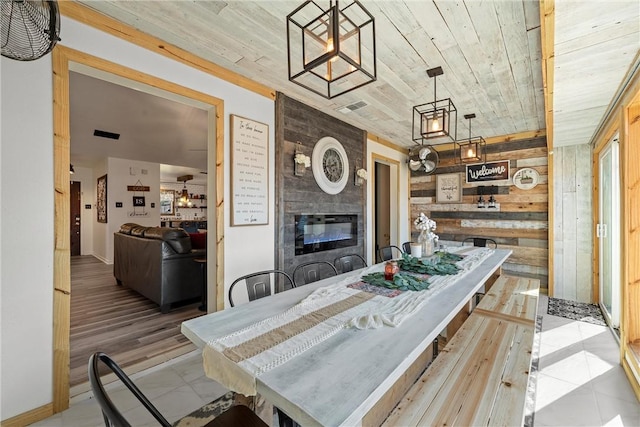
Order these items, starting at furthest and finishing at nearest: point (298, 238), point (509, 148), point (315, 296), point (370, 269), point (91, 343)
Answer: point (509, 148) < point (298, 238) < point (91, 343) < point (370, 269) < point (315, 296)

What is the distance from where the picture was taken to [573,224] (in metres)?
4.11

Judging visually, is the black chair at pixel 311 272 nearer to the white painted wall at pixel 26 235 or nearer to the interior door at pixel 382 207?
the white painted wall at pixel 26 235

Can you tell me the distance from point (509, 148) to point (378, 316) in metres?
4.69

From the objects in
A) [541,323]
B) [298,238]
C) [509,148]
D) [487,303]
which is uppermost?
[509,148]

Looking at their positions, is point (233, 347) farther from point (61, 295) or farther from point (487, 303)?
point (487, 303)

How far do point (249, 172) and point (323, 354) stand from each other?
7.19 feet

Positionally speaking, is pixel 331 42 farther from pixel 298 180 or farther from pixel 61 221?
pixel 298 180

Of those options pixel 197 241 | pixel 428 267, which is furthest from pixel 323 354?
pixel 197 241

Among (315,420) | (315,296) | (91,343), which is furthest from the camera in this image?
(91,343)

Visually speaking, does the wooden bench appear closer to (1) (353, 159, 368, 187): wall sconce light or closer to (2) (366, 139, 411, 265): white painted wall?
(1) (353, 159, 368, 187): wall sconce light

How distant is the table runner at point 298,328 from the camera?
95 cm

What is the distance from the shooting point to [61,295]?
1.81 metres

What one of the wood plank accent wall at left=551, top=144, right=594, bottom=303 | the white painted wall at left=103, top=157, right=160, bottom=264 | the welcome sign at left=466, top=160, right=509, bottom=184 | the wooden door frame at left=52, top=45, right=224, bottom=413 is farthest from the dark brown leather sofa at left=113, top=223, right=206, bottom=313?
the wood plank accent wall at left=551, top=144, right=594, bottom=303

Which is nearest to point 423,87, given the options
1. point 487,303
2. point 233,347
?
point 487,303
